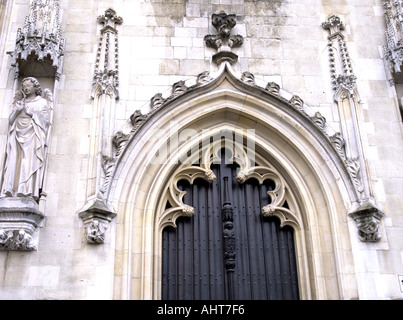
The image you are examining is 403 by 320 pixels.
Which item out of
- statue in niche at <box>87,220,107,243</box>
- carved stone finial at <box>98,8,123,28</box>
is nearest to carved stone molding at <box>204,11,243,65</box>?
carved stone finial at <box>98,8,123,28</box>

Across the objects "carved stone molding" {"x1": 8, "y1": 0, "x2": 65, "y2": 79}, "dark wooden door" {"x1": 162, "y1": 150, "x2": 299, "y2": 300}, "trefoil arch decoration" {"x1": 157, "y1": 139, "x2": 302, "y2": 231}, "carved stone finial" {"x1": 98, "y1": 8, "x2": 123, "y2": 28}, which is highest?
"carved stone finial" {"x1": 98, "y1": 8, "x2": 123, "y2": 28}

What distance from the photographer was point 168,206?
1027 centimetres

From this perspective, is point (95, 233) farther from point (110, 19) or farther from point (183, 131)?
point (110, 19)

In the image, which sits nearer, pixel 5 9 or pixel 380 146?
pixel 380 146

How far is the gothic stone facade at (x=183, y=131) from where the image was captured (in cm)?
913

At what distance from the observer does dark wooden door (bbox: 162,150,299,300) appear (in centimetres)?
962

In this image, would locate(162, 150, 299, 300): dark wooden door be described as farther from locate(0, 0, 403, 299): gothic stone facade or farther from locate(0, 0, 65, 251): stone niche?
locate(0, 0, 65, 251): stone niche

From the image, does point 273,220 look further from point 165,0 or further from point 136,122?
point 165,0

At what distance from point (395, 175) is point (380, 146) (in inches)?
24.6

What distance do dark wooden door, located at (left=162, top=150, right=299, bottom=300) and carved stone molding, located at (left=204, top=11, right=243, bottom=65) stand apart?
7.80 feet
